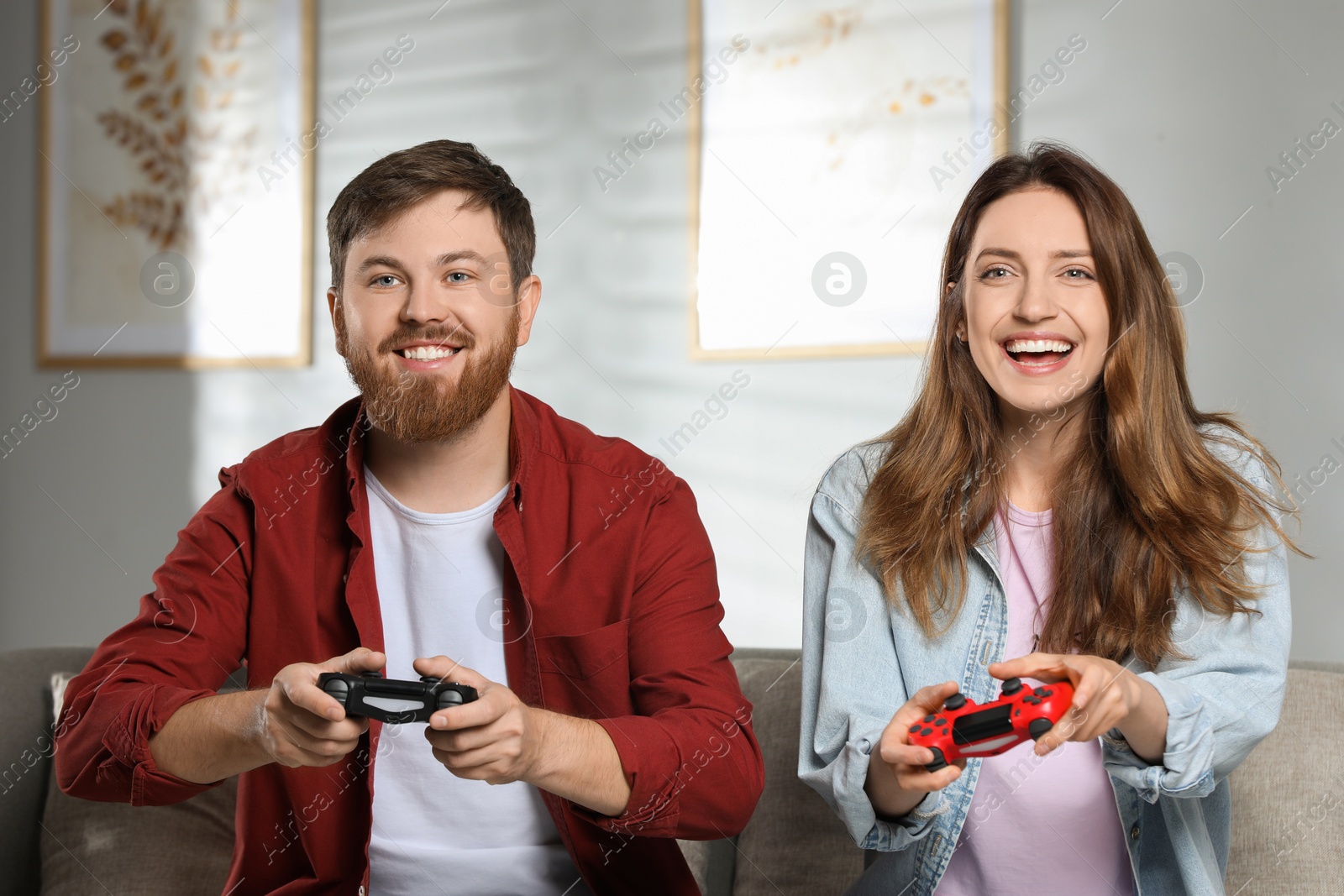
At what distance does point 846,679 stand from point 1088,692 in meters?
0.40

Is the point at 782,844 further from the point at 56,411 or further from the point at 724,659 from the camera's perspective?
the point at 56,411

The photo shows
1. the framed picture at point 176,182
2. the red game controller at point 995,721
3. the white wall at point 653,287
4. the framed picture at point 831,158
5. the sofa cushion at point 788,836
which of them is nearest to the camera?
the red game controller at point 995,721

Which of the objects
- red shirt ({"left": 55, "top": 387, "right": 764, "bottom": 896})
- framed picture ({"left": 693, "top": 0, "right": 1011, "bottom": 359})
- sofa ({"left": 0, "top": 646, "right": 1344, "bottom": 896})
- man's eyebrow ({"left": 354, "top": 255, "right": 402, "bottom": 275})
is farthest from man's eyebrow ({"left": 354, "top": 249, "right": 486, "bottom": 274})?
framed picture ({"left": 693, "top": 0, "right": 1011, "bottom": 359})

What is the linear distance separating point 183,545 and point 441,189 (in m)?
0.62

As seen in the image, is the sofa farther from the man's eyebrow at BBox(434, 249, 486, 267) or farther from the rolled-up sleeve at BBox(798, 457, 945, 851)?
the man's eyebrow at BBox(434, 249, 486, 267)

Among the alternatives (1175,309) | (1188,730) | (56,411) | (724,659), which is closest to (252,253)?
(56,411)

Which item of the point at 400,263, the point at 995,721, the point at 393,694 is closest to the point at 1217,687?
the point at 995,721

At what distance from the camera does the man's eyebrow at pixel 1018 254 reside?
1.55m

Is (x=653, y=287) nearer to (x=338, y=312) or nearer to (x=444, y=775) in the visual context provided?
(x=338, y=312)

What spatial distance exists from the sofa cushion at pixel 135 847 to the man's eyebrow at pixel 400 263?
1002 mm

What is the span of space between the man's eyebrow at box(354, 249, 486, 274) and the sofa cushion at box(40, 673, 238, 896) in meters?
1.00

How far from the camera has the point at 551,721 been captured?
127 centimetres

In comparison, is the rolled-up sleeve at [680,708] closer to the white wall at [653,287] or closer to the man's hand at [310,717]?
the man's hand at [310,717]

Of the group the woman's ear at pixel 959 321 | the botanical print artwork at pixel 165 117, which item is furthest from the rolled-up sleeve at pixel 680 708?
the botanical print artwork at pixel 165 117
